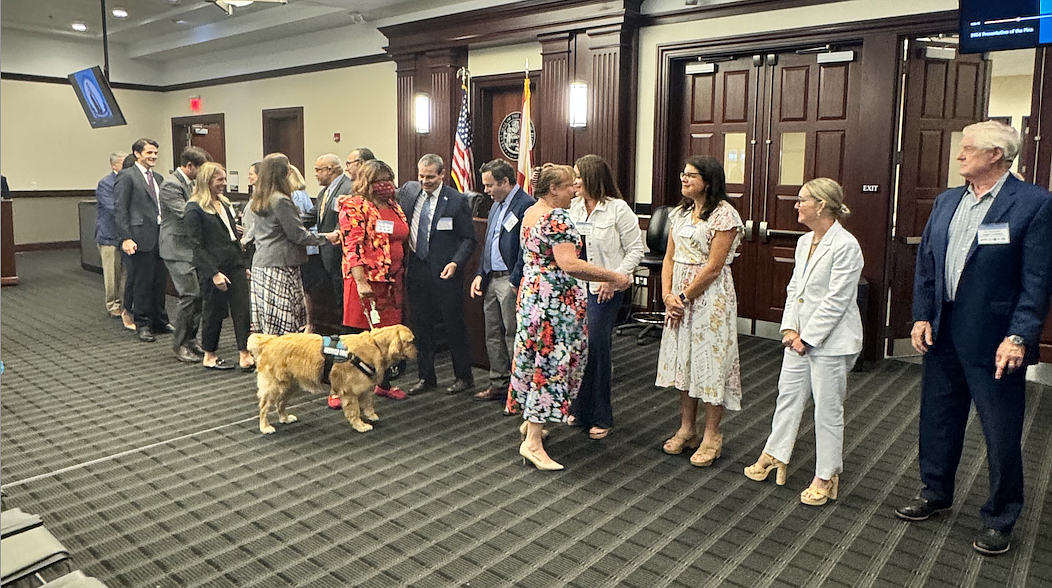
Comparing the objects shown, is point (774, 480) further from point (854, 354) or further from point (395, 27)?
point (395, 27)

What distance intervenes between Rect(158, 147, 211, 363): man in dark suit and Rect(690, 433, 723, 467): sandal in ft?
12.4

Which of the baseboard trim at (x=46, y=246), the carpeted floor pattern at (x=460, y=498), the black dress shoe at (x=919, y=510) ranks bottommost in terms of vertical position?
the carpeted floor pattern at (x=460, y=498)

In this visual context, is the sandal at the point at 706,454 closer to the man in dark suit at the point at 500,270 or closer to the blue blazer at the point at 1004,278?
the blue blazer at the point at 1004,278

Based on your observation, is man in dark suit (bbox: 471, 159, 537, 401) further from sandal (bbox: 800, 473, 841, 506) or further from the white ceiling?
the white ceiling

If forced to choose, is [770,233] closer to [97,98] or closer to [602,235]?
[602,235]

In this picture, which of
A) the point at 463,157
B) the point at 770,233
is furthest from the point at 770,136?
the point at 463,157

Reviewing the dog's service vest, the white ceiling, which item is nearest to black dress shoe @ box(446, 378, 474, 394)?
the dog's service vest

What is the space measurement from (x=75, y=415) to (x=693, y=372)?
138 inches

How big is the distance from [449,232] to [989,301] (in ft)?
9.53

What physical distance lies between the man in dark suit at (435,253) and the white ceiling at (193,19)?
439 cm

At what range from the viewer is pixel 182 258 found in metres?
5.77

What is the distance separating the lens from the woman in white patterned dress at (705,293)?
143 inches

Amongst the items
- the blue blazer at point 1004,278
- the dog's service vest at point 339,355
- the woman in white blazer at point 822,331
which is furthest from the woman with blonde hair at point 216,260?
the blue blazer at point 1004,278

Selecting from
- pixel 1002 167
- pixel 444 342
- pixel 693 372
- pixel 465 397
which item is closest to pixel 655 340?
pixel 444 342
